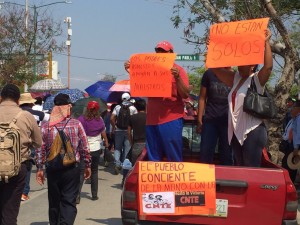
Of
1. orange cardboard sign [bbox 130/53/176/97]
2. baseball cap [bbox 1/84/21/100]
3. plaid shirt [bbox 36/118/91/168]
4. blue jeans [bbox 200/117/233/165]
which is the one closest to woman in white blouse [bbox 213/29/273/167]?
blue jeans [bbox 200/117/233/165]

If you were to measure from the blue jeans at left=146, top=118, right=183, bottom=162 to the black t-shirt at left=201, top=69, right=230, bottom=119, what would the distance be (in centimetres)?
37

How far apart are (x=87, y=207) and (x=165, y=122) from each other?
3.38 m

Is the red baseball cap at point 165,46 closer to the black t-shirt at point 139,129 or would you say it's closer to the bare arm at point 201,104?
the bare arm at point 201,104

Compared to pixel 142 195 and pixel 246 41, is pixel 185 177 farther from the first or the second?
pixel 246 41

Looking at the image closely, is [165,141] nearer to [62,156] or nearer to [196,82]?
[62,156]

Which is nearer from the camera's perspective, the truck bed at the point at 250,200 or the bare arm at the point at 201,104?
the truck bed at the point at 250,200

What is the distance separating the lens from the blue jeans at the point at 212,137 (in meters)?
5.54

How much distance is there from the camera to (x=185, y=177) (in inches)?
179

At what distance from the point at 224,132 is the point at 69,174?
1796mm

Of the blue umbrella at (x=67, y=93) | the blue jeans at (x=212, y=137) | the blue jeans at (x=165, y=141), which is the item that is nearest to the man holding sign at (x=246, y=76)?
the blue jeans at (x=212, y=137)

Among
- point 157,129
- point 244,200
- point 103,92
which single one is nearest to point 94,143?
point 157,129

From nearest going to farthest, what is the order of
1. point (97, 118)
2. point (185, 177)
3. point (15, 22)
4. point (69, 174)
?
1. point (185, 177)
2. point (69, 174)
3. point (97, 118)
4. point (15, 22)

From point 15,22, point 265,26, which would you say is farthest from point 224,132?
point 15,22

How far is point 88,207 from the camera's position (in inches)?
326
